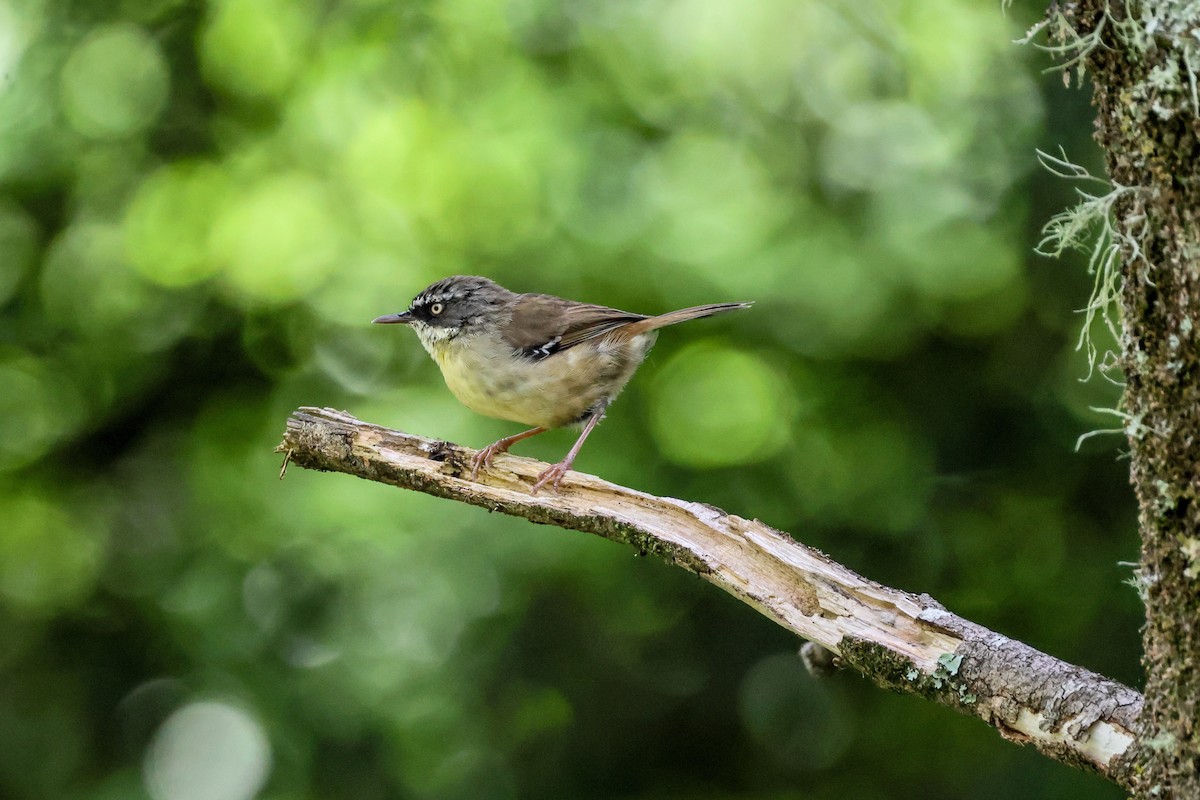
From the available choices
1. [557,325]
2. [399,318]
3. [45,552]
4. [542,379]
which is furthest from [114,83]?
[542,379]

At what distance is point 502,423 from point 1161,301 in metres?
5.19

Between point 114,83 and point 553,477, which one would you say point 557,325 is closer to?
point 553,477

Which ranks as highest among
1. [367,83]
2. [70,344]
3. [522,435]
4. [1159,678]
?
[1159,678]

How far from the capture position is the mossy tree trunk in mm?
2271

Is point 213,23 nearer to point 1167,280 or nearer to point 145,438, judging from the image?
point 145,438

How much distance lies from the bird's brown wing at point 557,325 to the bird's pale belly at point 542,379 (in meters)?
0.07

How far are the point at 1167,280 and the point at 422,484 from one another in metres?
3.41

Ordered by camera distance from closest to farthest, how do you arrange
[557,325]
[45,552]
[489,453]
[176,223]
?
[489,453], [557,325], [176,223], [45,552]

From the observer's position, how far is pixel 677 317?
5.71m

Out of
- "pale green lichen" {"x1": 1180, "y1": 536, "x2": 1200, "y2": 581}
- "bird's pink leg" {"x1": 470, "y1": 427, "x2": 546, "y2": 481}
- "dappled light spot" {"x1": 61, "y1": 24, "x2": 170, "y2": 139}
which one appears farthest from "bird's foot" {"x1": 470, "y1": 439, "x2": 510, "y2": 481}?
"dappled light spot" {"x1": 61, "y1": 24, "x2": 170, "y2": 139}

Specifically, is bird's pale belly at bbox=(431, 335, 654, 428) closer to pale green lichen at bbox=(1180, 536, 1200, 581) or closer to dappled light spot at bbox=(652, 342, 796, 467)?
dappled light spot at bbox=(652, 342, 796, 467)

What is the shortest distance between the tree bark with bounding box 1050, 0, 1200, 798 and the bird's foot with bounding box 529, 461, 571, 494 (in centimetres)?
287

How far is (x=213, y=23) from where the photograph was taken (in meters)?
8.07

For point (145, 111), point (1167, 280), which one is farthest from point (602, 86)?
point (1167, 280)
